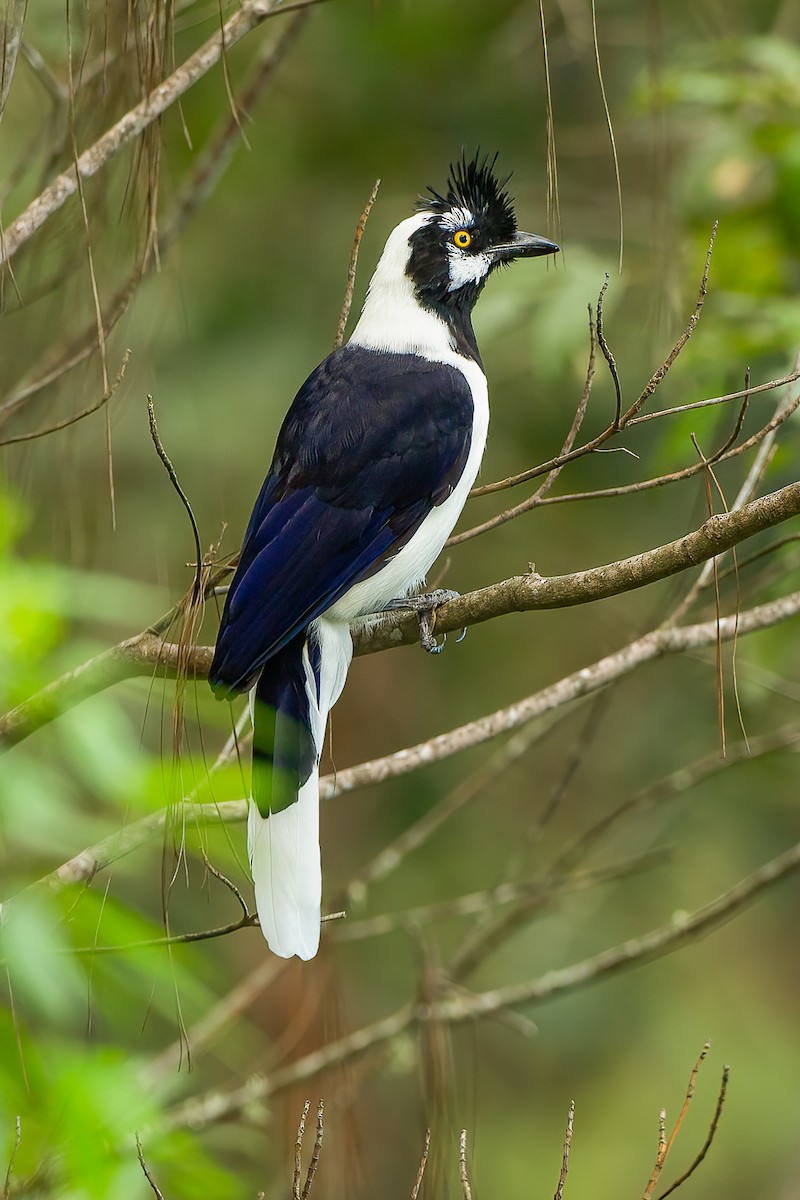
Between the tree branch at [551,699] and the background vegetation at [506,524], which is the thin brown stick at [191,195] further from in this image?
the tree branch at [551,699]

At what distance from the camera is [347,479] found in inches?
130

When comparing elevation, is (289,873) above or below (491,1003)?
above

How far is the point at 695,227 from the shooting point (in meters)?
4.09

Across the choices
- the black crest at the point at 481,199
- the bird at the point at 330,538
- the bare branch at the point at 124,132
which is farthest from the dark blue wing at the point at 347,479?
the bare branch at the point at 124,132

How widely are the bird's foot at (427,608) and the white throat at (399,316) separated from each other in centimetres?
75

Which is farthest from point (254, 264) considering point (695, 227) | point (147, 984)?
point (147, 984)

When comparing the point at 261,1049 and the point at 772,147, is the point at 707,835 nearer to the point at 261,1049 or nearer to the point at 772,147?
the point at 261,1049

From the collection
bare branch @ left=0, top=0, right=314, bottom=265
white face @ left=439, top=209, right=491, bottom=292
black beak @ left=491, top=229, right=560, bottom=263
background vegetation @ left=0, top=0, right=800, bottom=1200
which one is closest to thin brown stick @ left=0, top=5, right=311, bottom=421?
background vegetation @ left=0, top=0, right=800, bottom=1200

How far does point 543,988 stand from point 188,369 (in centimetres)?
315

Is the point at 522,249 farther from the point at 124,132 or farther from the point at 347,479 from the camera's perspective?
the point at 124,132

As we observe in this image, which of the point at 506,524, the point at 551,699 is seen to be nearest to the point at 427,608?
the point at 551,699

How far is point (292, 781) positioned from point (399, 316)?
4.26ft

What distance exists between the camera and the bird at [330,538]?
9.96 feet

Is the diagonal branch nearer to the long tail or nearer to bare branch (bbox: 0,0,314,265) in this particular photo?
the long tail
